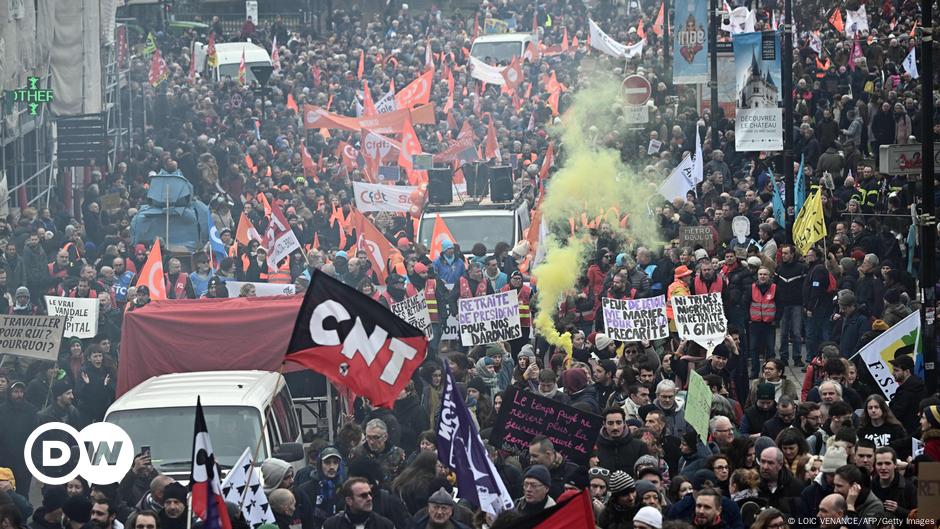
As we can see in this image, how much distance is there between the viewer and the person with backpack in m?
19.4

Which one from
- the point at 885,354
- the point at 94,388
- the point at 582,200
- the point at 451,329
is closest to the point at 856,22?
the point at 582,200

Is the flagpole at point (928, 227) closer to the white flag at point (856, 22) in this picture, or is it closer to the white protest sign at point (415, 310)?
the white protest sign at point (415, 310)

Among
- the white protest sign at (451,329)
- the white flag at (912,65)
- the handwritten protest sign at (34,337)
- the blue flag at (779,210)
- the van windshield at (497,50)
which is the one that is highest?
the van windshield at (497,50)

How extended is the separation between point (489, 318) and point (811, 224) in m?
4.61

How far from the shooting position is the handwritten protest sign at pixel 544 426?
11852 millimetres

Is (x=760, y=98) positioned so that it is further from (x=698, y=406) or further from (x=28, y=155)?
(x=28, y=155)

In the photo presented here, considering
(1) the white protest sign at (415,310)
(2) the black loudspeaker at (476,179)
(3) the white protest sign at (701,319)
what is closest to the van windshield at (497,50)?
(2) the black loudspeaker at (476,179)

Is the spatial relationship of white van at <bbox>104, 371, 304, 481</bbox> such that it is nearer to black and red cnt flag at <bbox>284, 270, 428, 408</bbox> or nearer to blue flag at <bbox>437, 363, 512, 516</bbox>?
black and red cnt flag at <bbox>284, 270, 428, 408</bbox>

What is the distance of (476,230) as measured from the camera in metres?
23.8

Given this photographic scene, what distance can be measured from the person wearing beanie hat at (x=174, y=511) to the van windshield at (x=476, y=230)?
12.4 meters

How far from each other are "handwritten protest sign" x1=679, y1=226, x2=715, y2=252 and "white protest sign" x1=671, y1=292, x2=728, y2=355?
5.24m

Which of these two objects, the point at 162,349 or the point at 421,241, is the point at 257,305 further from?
the point at 421,241

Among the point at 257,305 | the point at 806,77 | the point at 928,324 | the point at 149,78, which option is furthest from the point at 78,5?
the point at 928,324

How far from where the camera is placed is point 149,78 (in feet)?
138
